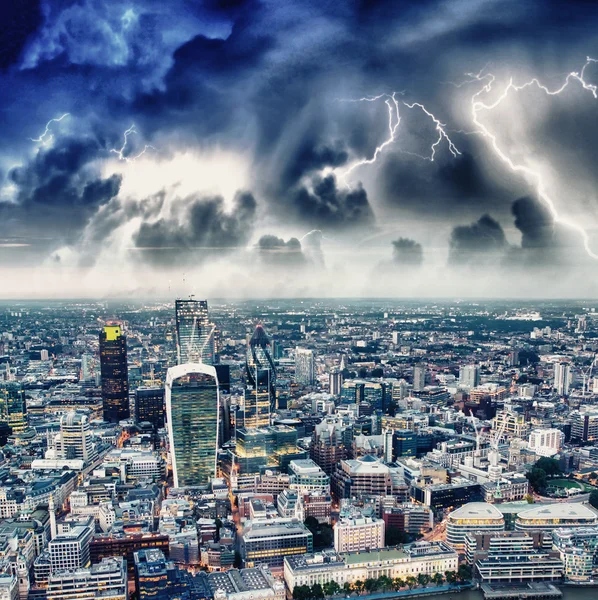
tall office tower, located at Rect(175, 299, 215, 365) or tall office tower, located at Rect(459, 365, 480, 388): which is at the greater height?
tall office tower, located at Rect(175, 299, 215, 365)

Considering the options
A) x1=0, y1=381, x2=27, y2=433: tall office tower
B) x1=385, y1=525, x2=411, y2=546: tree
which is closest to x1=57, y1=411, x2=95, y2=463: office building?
x1=0, y1=381, x2=27, y2=433: tall office tower

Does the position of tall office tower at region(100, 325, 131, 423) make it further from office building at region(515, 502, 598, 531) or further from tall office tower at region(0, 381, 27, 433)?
office building at region(515, 502, 598, 531)

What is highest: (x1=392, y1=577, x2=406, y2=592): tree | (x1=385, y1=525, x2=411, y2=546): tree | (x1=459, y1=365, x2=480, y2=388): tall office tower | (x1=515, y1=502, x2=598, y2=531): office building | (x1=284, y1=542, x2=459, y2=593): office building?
(x1=459, y1=365, x2=480, y2=388): tall office tower

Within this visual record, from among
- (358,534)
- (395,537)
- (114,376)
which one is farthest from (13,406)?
(395,537)

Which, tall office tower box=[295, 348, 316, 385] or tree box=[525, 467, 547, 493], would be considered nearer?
tree box=[525, 467, 547, 493]

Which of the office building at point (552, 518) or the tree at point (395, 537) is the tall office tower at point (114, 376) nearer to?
the tree at point (395, 537)

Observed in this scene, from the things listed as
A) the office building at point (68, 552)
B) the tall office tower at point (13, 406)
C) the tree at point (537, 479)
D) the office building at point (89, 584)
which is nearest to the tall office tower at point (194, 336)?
the tall office tower at point (13, 406)
